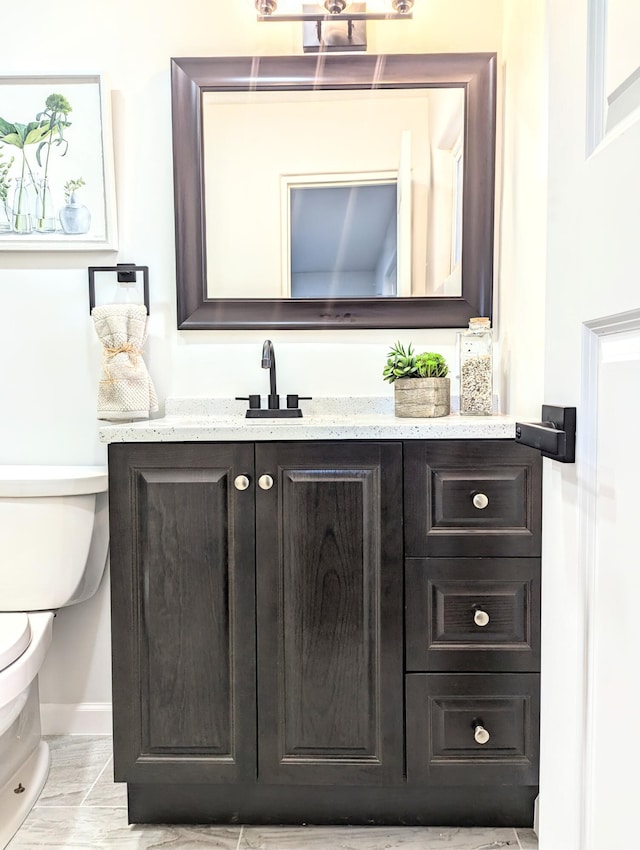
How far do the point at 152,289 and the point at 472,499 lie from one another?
1.09 meters

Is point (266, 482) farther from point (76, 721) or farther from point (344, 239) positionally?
point (76, 721)

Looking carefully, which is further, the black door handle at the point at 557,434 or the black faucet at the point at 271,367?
the black faucet at the point at 271,367

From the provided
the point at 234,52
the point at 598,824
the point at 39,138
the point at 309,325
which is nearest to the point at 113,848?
the point at 598,824

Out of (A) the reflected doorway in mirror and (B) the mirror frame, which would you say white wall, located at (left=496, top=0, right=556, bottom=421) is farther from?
(A) the reflected doorway in mirror

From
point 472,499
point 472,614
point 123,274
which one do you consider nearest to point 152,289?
point 123,274

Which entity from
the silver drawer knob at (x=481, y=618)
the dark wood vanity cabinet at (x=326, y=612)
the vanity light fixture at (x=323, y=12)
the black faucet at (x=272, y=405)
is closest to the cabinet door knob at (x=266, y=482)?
the dark wood vanity cabinet at (x=326, y=612)

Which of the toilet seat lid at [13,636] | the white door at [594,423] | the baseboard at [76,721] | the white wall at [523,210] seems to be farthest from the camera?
the baseboard at [76,721]

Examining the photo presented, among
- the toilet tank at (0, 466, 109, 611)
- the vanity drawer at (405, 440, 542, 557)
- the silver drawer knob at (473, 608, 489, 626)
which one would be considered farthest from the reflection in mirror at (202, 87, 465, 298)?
the silver drawer knob at (473, 608, 489, 626)

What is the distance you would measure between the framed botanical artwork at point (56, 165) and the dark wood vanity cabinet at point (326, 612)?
2.56 feet

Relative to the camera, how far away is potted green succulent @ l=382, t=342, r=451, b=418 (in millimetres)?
1439

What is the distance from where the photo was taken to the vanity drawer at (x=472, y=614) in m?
1.25

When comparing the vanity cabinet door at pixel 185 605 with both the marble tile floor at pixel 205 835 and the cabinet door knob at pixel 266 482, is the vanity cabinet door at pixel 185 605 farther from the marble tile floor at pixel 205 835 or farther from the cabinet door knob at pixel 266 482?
the marble tile floor at pixel 205 835

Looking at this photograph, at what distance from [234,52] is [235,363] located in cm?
88

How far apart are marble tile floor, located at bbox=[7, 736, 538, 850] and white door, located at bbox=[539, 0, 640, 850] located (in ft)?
2.66
